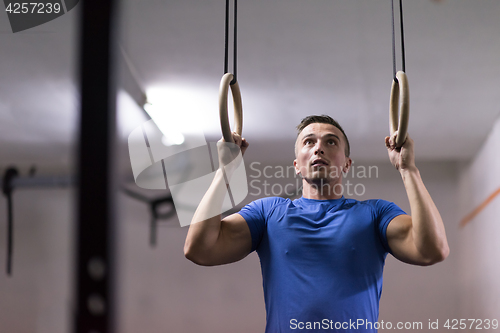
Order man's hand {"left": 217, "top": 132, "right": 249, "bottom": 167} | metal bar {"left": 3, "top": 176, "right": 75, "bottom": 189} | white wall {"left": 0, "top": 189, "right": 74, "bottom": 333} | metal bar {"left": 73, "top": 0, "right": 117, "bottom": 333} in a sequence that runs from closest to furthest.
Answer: metal bar {"left": 73, "top": 0, "right": 117, "bottom": 333} < man's hand {"left": 217, "top": 132, "right": 249, "bottom": 167} < white wall {"left": 0, "top": 189, "right": 74, "bottom": 333} < metal bar {"left": 3, "top": 176, "right": 75, "bottom": 189}

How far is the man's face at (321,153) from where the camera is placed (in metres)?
1.06

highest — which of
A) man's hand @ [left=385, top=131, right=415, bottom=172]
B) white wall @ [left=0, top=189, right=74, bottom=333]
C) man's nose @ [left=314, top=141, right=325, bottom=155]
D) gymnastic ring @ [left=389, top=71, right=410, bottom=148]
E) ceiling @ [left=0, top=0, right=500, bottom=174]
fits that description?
ceiling @ [left=0, top=0, right=500, bottom=174]

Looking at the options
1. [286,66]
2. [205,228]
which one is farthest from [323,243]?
[286,66]

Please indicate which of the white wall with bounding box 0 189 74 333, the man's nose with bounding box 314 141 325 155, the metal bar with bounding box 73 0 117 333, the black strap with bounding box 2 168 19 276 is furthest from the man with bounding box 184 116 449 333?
the black strap with bounding box 2 168 19 276

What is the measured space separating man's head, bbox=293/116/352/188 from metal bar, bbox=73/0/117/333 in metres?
0.66

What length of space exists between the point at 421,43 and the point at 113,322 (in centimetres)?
188

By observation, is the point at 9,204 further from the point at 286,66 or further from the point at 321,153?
the point at 321,153

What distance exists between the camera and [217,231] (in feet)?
3.12

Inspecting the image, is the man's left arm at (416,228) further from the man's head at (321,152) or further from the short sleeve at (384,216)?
the man's head at (321,152)

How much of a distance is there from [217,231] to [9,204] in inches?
143

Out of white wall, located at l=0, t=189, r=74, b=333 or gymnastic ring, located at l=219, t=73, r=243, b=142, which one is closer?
gymnastic ring, located at l=219, t=73, r=243, b=142

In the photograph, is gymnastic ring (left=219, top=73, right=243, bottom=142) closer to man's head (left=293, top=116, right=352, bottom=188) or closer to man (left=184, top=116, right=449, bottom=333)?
man (left=184, top=116, right=449, bottom=333)

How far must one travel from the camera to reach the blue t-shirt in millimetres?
885

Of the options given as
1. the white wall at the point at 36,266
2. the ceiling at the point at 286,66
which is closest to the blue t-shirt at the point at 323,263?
the ceiling at the point at 286,66
